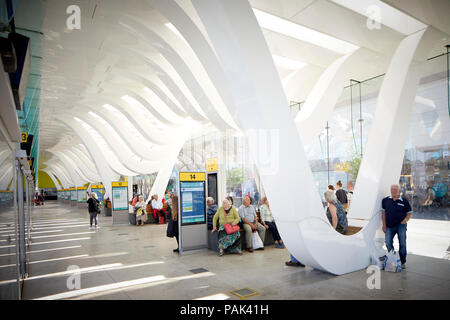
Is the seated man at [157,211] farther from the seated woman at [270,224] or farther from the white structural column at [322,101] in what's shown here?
the white structural column at [322,101]

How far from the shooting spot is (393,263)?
5.64 metres

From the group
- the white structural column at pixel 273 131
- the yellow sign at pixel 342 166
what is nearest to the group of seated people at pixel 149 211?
the yellow sign at pixel 342 166

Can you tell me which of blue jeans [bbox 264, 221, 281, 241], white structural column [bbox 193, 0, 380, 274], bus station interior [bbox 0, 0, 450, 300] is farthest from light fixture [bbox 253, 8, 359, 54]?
blue jeans [bbox 264, 221, 281, 241]

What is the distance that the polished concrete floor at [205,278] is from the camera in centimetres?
468

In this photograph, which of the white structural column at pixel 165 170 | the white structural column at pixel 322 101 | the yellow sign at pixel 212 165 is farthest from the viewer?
the white structural column at pixel 165 170

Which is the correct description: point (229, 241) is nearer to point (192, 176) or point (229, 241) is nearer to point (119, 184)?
point (192, 176)

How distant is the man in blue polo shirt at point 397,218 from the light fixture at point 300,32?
4.80m

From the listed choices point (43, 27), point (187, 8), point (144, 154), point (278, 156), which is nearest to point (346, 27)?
point (187, 8)

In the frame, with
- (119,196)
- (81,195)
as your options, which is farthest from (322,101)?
(81,195)

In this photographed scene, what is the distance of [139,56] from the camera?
9.83 meters

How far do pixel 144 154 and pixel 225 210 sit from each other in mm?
12819

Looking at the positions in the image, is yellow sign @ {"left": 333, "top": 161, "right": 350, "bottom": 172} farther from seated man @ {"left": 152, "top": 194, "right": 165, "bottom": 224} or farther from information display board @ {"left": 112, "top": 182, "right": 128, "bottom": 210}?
information display board @ {"left": 112, "top": 182, "right": 128, "bottom": 210}

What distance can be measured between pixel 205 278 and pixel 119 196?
437 inches

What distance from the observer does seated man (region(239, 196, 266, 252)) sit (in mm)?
7919
